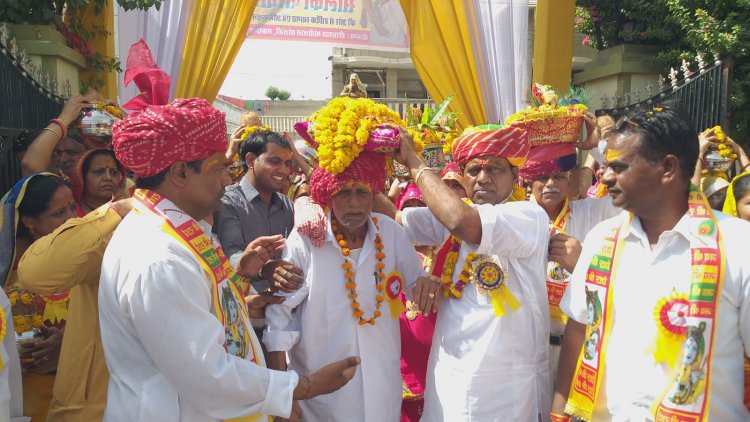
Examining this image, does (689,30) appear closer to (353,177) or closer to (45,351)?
(353,177)

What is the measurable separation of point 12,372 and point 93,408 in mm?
355

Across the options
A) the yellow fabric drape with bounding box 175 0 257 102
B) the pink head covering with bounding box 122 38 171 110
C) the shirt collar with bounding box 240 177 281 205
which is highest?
the yellow fabric drape with bounding box 175 0 257 102

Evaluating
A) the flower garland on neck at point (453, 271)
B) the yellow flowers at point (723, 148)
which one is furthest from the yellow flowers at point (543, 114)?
the yellow flowers at point (723, 148)

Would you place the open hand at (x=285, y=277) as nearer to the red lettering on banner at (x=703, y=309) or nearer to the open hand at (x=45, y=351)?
the open hand at (x=45, y=351)

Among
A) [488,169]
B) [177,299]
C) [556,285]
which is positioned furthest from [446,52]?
[177,299]

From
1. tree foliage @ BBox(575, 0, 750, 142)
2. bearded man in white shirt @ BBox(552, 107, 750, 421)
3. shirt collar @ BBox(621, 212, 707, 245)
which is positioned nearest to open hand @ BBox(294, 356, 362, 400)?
bearded man in white shirt @ BBox(552, 107, 750, 421)

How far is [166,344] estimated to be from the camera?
5.79 ft

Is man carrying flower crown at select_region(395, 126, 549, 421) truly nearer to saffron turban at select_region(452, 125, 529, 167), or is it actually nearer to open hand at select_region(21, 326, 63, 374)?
saffron turban at select_region(452, 125, 529, 167)

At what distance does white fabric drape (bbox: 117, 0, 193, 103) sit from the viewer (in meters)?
6.79

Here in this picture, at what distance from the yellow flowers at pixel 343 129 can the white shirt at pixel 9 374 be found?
1453mm

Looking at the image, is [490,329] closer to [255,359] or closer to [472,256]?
[472,256]

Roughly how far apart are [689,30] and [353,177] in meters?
5.76

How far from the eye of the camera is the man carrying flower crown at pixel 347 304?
2807mm

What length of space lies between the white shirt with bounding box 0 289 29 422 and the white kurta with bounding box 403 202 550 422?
5.87 ft
